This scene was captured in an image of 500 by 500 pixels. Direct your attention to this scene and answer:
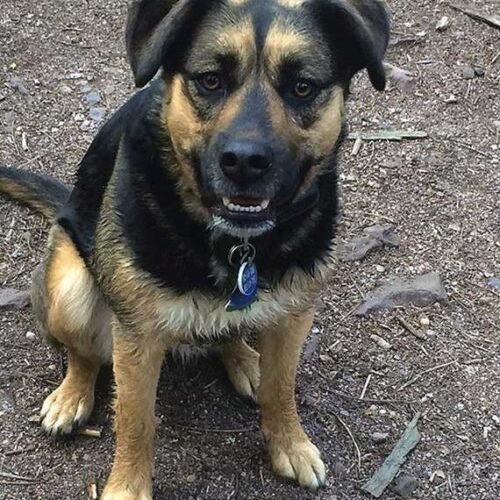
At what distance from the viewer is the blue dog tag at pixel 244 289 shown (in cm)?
346

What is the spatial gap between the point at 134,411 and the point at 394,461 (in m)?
1.12

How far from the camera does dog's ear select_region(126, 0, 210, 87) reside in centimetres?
313

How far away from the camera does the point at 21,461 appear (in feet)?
13.4

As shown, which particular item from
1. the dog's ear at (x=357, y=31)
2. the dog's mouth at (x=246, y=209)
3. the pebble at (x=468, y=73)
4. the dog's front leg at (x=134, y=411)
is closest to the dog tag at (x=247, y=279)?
the dog's mouth at (x=246, y=209)

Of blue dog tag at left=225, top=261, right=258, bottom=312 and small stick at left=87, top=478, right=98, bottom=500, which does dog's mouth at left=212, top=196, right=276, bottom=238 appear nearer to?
blue dog tag at left=225, top=261, right=258, bottom=312

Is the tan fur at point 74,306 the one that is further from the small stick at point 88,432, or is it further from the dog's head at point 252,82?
the dog's head at point 252,82

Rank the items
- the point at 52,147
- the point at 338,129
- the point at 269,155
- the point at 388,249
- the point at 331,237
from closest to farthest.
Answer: the point at 269,155, the point at 338,129, the point at 331,237, the point at 388,249, the point at 52,147

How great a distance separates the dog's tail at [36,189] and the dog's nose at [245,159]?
176cm

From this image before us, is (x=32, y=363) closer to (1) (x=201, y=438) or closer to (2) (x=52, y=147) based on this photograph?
(1) (x=201, y=438)

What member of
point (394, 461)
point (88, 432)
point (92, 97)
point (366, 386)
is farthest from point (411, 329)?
point (92, 97)

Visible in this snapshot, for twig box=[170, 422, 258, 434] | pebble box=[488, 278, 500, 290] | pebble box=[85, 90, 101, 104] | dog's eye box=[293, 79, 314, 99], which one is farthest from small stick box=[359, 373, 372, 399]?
pebble box=[85, 90, 101, 104]

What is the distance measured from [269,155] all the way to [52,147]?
267 cm

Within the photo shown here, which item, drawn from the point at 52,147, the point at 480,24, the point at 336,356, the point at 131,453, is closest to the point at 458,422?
the point at 336,356

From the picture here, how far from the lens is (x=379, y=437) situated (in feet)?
13.9
